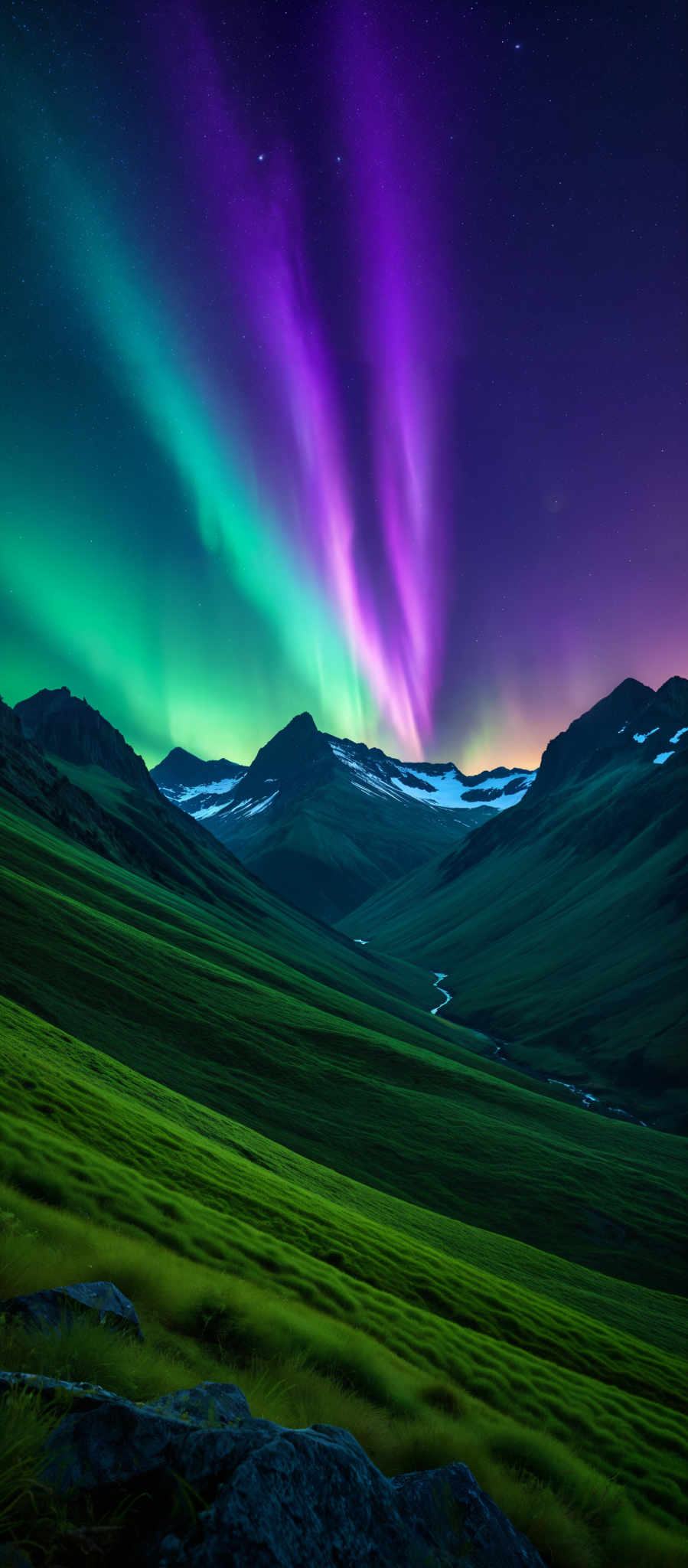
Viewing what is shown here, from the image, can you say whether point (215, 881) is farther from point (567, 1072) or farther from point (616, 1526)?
point (616, 1526)

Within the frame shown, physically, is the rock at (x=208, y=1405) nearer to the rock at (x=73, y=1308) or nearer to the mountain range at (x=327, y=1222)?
the mountain range at (x=327, y=1222)

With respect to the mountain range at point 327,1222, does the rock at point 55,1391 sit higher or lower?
higher

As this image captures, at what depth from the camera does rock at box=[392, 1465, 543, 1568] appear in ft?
18.5

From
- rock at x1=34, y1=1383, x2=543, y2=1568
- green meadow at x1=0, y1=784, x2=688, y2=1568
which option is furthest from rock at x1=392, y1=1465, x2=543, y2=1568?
green meadow at x1=0, y1=784, x2=688, y2=1568

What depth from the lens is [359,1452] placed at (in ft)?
18.8

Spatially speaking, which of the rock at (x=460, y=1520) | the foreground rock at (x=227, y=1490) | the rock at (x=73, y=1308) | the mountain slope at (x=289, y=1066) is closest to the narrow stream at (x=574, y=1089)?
the mountain slope at (x=289, y=1066)

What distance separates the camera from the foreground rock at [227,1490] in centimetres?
421

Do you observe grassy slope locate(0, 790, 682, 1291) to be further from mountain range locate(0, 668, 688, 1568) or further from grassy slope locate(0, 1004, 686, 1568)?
grassy slope locate(0, 1004, 686, 1568)

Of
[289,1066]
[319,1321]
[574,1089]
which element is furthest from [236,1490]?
[574,1089]

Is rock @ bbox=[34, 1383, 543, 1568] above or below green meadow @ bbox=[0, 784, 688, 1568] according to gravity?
above

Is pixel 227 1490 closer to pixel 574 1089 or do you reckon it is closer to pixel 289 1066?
pixel 289 1066

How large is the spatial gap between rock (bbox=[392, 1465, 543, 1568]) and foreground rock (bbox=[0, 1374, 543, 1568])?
25 mm

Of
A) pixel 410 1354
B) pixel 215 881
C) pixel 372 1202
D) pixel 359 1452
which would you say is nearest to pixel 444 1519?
pixel 359 1452

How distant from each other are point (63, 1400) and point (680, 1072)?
15980cm
